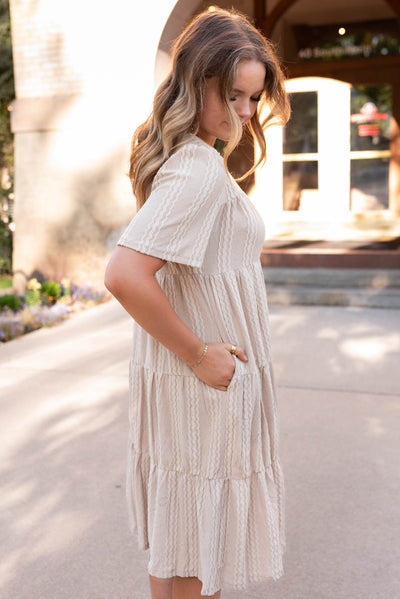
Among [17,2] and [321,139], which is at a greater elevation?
[17,2]

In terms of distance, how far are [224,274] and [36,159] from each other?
7183mm

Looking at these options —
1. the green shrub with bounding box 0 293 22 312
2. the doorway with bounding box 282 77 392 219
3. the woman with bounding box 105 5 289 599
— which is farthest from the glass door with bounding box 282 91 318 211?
the woman with bounding box 105 5 289 599

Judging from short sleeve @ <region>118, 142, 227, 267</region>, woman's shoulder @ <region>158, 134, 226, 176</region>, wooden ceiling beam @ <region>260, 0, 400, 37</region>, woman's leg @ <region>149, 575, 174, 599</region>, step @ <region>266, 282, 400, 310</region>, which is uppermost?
wooden ceiling beam @ <region>260, 0, 400, 37</region>

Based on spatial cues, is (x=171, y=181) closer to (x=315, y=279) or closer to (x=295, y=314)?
(x=295, y=314)

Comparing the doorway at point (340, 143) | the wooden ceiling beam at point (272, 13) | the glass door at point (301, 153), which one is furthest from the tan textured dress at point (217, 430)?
the wooden ceiling beam at point (272, 13)

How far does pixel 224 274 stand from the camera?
1565 millimetres

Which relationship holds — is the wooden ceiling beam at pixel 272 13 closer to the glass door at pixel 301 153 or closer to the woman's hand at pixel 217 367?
the glass door at pixel 301 153

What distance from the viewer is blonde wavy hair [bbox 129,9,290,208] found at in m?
1.47

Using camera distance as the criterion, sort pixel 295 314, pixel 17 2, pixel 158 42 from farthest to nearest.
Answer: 1. pixel 17 2
2. pixel 158 42
3. pixel 295 314

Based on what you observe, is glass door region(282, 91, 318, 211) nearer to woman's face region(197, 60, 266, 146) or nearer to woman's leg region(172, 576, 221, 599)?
woman's face region(197, 60, 266, 146)

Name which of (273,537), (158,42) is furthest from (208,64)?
(158,42)

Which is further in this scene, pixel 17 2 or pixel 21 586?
pixel 17 2

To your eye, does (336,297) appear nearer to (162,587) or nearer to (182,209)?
(162,587)

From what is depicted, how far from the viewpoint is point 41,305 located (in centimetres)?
728
